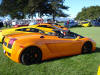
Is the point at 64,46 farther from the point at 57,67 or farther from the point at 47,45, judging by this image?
the point at 57,67

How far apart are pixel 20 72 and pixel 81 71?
71.9 inches

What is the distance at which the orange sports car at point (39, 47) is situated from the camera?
4.39 m

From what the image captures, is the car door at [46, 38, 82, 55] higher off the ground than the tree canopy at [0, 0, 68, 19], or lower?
lower

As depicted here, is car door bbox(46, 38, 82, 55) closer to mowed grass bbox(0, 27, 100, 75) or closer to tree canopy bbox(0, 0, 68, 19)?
mowed grass bbox(0, 27, 100, 75)

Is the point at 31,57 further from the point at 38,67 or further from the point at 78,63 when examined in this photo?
the point at 78,63

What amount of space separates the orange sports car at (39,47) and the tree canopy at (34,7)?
1094 inches

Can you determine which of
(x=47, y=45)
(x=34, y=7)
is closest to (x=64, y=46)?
(x=47, y=45)

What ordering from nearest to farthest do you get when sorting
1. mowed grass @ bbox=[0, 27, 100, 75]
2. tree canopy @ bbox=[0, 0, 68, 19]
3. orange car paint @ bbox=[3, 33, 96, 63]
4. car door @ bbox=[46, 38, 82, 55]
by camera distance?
mowed grass @ bbox=[0, 27, 100, 75]
orange car paint @ bbox=[3, 33, 96, 63]
car door @ bbox=[46, 38, 82, 55]
tree canopy @ bbox=[0, 0, 68, 19]

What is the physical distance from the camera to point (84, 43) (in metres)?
5.93

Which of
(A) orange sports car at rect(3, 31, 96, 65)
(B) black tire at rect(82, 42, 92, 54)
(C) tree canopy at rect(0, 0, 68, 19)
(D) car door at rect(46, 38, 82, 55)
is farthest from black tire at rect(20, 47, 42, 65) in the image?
(C) tree canopy at rect(0, 0, 68, 19)

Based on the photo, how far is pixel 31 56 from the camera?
4.57 meters

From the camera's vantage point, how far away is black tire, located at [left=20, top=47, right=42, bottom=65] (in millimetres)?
4428

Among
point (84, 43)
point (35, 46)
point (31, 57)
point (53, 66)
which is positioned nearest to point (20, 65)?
point (31, 57)

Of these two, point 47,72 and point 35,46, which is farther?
point 35,46
